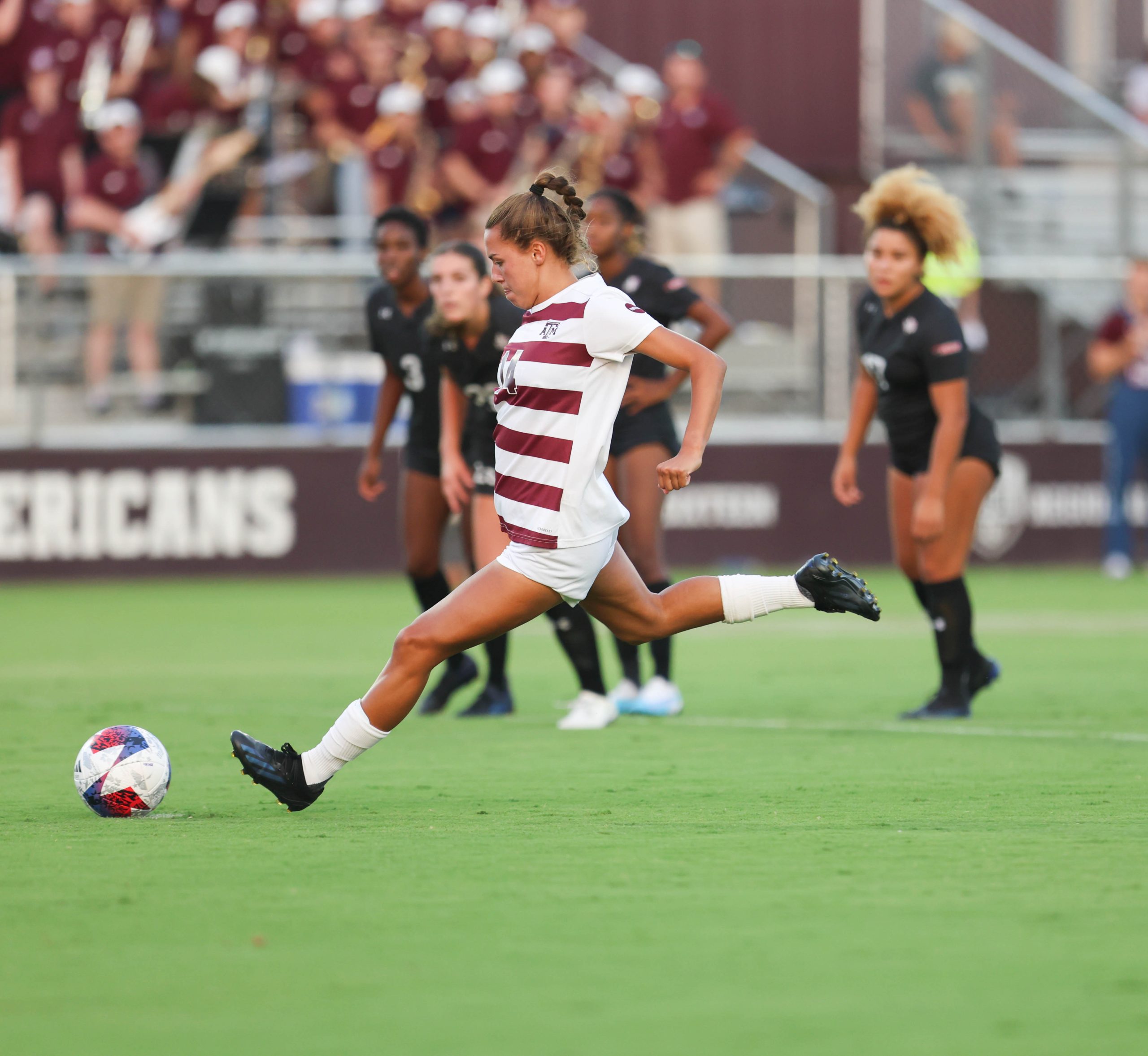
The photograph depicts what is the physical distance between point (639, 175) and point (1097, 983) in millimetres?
14545

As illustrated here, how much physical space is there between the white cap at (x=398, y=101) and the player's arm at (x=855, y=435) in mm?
9295

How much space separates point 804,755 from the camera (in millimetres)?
7551

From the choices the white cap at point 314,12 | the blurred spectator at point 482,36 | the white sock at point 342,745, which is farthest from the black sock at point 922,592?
the white cap at point 314,12

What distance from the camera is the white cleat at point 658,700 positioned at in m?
9.03

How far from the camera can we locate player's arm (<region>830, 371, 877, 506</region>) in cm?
896

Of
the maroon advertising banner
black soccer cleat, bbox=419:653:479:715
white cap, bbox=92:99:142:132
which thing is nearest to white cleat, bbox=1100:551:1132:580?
the maroon advertising banner

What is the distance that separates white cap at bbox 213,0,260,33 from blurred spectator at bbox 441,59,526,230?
2219 millimetres

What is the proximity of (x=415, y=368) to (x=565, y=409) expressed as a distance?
344 cm

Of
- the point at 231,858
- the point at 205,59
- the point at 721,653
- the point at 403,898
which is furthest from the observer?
the point at 205,59

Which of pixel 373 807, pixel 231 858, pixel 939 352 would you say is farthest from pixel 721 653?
pixel 231 858

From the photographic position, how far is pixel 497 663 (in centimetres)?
922

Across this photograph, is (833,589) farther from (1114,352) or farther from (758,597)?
(1114,352)

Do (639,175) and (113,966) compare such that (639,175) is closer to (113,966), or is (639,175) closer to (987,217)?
(987,217)

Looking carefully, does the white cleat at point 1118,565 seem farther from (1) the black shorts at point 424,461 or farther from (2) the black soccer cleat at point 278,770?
(2) the black soccer cleat at point 278,770
